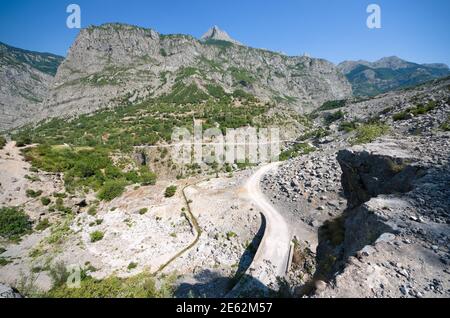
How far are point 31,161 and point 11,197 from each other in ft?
31.6

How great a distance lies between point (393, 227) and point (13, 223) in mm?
39723

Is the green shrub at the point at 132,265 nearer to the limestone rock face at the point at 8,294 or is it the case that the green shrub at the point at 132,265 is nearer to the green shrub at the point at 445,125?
the limestone rock face at the point at 8,294

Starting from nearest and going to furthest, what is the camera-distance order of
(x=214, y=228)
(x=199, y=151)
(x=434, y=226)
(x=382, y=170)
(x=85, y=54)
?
(x=434, y=226), (x=382, y=170), (x=214, y=228), (x=199, y=151), (x=85, y=54)

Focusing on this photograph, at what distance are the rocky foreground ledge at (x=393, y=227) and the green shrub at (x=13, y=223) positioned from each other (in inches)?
1390

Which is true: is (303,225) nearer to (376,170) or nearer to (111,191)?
(376,170)

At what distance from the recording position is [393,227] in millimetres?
9547

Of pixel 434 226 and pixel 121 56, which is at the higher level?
pixel 121 56

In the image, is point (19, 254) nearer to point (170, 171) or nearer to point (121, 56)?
point (170, 171)

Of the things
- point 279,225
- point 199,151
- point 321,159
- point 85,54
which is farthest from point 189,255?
point 85,54

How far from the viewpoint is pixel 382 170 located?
13203 millimetres

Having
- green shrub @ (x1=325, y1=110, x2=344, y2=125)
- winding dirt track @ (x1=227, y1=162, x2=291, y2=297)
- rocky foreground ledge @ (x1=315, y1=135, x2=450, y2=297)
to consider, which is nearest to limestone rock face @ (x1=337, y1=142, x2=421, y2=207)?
rocky foreground ledge @ (x1=315, y1=135, x2=450, y2=297)

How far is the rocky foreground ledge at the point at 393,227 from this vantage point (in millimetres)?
7301

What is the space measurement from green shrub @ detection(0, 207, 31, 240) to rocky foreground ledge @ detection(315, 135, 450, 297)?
3529 cm
